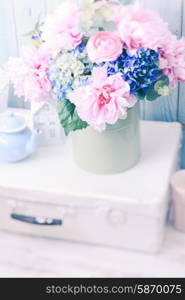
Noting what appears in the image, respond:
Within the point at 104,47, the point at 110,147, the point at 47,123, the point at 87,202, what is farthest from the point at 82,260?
the point at 104,47

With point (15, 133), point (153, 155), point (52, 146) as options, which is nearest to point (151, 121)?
point (153, 155)

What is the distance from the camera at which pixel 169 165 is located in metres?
1.18

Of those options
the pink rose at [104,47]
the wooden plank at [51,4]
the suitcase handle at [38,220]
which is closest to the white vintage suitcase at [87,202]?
the suitcase handle at [38,220]

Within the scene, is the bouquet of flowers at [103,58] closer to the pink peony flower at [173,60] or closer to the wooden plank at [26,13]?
the pink peony flower at [173,60]

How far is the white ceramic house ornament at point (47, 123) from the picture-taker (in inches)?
49.1

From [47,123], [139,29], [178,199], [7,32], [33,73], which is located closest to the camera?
[139,29]

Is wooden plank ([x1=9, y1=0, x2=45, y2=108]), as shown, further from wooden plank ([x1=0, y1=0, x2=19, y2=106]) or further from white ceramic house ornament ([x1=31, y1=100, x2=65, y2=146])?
white ceramic house ornament ([x1=31, y1=100, x2=65, y2=146])

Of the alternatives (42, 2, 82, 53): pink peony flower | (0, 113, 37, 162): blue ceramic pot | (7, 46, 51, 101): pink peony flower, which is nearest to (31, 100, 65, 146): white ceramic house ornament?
(0, 113, 37, 162): blue ceramic pot

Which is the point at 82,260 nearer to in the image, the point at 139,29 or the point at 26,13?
the point at 139,29

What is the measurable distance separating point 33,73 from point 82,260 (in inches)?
17.2

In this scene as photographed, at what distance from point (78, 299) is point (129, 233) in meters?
0.18

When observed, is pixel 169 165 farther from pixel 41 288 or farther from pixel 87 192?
pixel 41 288

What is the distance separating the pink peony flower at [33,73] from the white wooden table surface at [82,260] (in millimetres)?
359

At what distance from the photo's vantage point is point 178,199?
115 centimetres
